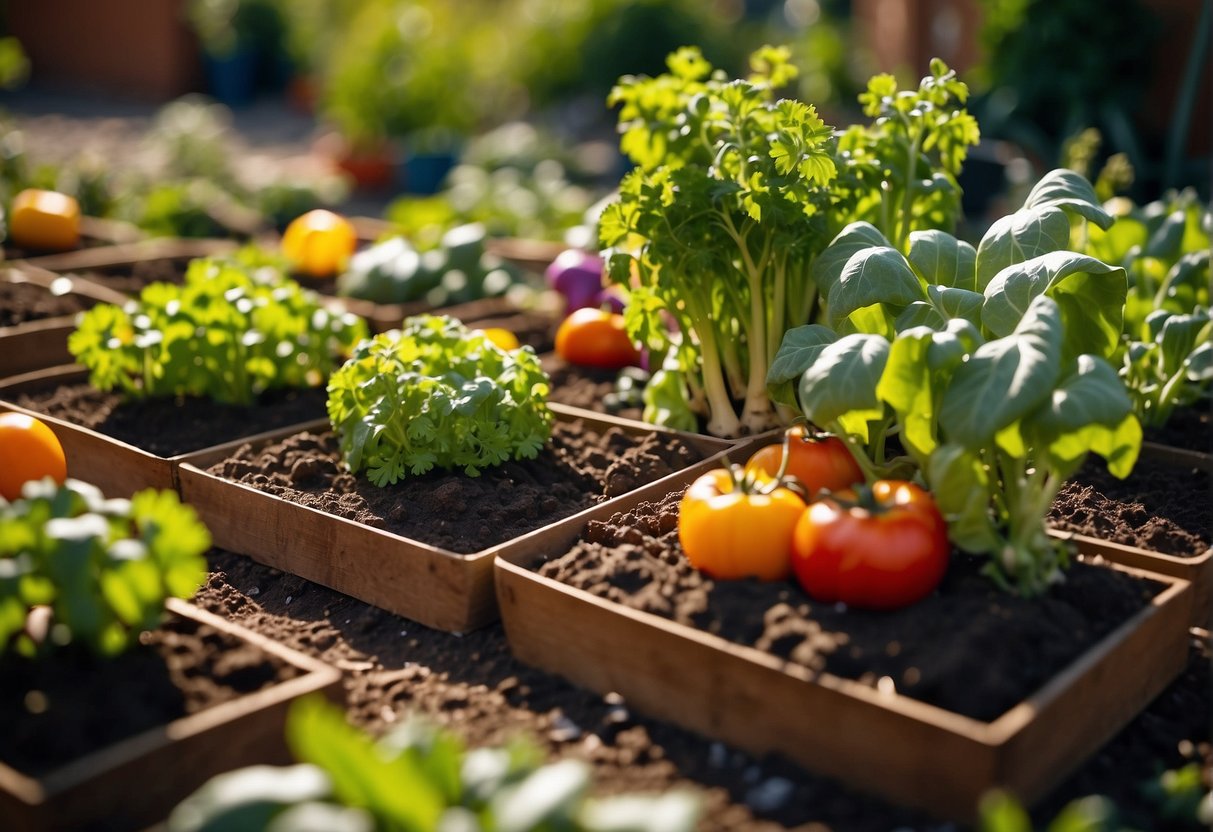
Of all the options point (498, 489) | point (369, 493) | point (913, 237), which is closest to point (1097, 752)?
point (913, 237)

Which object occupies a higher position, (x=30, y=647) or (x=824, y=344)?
(x=824, y=344)

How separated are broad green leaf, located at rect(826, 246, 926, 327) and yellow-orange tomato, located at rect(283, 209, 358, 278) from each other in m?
3.70

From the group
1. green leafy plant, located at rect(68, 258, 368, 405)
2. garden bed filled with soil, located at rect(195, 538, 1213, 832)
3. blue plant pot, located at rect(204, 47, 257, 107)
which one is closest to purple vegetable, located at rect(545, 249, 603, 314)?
green leafy plant, located at rect(68, 258, 368, 405)

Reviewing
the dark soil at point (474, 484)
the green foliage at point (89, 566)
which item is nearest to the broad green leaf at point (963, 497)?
the dark soil at point (474, 484)

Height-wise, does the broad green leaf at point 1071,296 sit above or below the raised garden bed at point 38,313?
above

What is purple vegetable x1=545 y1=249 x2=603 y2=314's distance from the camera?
525 centimetres

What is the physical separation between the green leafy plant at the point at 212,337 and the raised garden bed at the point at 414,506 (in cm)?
39

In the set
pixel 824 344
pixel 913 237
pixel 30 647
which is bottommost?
pixel 30 647

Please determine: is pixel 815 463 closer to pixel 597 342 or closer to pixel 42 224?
pixel 597 342

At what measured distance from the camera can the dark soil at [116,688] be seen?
2377mm

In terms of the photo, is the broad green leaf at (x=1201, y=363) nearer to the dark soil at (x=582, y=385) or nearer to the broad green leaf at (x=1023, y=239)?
the broad green leaf at (x=1023, y=239)

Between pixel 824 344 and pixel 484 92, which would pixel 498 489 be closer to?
pixel 824 344

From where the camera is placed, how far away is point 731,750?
8.58 feet

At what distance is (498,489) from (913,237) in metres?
1.29
